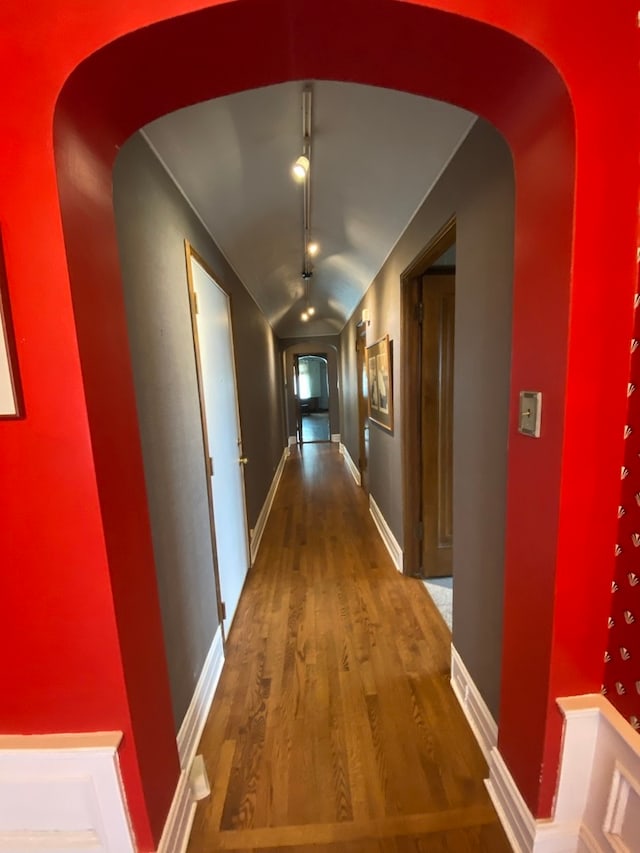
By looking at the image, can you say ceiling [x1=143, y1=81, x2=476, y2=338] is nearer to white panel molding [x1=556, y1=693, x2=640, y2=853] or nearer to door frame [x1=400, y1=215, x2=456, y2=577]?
door frame [x1=400, y1=215, x2=456, y2=577]

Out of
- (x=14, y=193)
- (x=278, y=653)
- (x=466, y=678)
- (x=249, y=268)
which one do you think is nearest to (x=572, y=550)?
(x=466, y=678)

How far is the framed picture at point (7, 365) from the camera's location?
0.77 metres

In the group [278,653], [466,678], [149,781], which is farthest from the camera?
[278,653]

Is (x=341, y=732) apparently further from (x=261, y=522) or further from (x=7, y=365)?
(x=261, y=522)

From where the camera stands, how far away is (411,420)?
2.46 m

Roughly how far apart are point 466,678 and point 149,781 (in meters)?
1.28

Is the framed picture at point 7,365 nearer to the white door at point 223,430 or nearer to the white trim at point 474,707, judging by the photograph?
the white door at point 223,430

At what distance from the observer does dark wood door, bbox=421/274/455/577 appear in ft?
7.70

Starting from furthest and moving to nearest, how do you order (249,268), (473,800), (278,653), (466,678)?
(249,268) < (278,653) < (466,678) < (473,800)

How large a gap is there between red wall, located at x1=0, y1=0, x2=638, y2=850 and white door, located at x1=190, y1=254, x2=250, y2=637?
0.99 meters

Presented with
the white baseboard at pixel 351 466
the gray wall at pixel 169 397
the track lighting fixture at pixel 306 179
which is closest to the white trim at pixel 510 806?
the gray wall at pixel 169 397

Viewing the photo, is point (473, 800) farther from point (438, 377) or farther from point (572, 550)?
point (438, 377)

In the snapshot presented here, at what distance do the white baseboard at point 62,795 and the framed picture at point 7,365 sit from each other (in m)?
0.87

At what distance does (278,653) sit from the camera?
200cm
